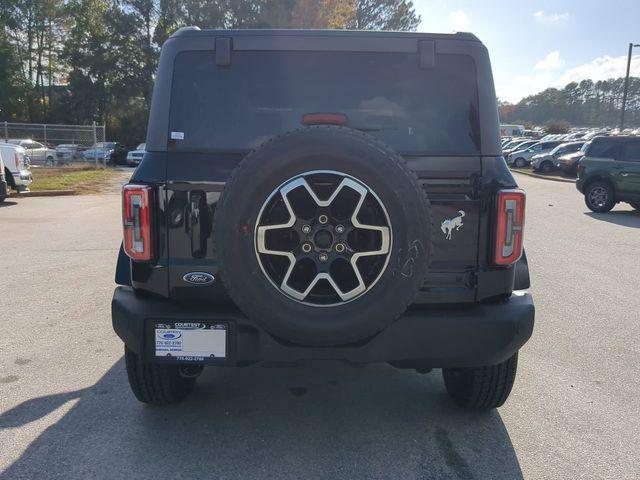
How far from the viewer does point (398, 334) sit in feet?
9.17

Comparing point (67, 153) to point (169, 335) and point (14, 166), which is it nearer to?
point (14, 166)

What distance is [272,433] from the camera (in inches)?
128

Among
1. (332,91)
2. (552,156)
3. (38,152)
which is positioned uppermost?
(332,91)

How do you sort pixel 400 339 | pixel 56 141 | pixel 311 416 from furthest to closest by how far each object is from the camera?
pixel 56 141, pixel 311 416, pixel 400 339

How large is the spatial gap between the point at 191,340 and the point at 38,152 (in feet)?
82.0

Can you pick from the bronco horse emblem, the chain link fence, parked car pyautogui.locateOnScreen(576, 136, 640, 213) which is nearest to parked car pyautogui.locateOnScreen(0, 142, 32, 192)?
the chain link fence

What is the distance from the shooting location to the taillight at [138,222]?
2.86 m

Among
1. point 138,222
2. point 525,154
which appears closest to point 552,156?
point 525,154

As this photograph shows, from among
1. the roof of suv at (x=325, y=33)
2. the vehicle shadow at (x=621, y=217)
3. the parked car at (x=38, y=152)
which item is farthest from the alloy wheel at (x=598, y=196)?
the parked car at (x=38, y=152)

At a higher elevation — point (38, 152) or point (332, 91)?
point (332, 91)

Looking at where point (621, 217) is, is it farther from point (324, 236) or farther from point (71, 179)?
point (71, 179)

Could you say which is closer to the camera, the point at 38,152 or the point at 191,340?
the point at 191,340

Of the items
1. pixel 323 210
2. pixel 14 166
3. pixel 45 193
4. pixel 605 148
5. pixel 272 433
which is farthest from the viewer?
pixel 45 193

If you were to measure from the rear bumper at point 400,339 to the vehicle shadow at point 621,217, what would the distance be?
36.7 ft
